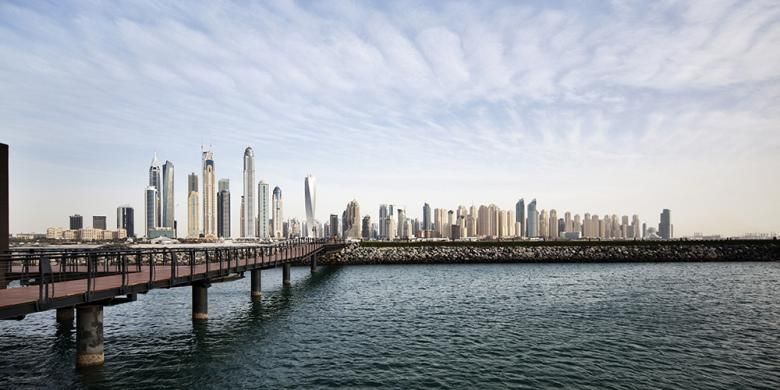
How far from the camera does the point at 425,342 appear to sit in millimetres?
26922

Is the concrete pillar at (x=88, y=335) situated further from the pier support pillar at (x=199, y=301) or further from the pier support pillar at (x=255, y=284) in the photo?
the pier support pillar at (x=255, y=284)

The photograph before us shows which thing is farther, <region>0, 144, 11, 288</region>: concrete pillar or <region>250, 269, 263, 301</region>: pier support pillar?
<region>250, 269, 263, 301</region>: pier support pillar

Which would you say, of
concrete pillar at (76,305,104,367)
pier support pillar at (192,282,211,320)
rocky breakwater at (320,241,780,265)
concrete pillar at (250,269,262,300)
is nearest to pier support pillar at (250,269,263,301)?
concrete pillar at (250,269,262,300)

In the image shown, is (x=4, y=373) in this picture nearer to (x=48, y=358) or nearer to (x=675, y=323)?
(x=48, y=358)

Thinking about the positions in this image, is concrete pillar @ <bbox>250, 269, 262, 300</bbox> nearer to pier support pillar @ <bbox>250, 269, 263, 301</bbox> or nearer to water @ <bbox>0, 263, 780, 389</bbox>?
pier support pillar @ <bbox>250, 269, 263, 301</bbox>

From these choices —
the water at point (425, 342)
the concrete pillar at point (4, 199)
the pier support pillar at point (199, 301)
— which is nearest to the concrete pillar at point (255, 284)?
the water at point (425, 342)

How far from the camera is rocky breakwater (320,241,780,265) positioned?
97250mm

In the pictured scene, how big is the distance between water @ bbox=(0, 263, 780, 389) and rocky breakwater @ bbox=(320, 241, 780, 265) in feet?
162

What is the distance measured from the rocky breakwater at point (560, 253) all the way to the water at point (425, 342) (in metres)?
49.3

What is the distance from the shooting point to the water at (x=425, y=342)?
2036 cm

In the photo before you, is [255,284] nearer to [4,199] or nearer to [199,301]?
[199,301]

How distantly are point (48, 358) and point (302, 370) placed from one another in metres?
13.5

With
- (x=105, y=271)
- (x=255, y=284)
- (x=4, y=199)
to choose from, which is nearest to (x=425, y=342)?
(x=105, y=271)

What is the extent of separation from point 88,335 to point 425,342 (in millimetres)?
17163
